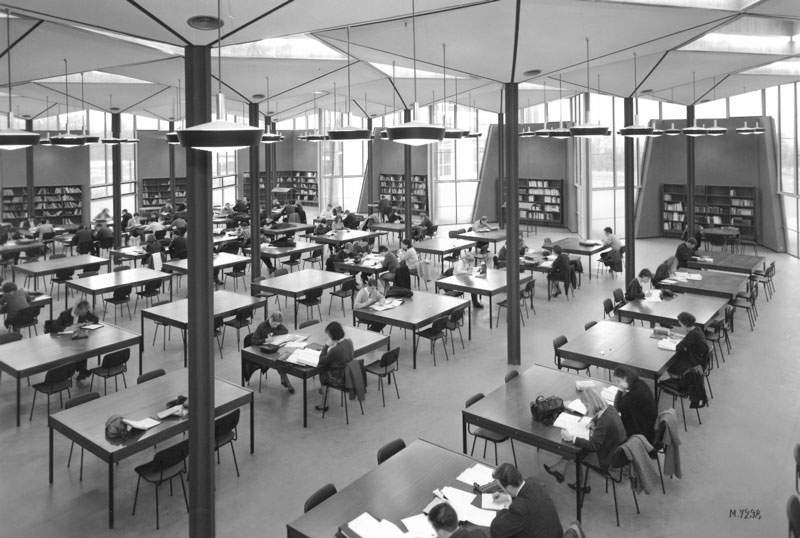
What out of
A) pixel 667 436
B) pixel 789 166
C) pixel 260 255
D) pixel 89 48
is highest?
pixel 89 48

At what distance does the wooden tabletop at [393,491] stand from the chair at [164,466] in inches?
79.3

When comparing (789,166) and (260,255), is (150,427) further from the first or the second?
(789,166)

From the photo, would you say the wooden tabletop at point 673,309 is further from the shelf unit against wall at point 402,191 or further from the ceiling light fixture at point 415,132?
the shelf unit against wall at point 402,191

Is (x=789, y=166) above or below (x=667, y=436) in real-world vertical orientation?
above

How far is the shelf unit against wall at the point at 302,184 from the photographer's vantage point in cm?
3412

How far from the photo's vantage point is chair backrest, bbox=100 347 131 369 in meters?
8.70

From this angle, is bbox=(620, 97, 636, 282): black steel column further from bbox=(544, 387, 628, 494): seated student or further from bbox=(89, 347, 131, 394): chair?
bbox=(89, 347, 131, 394): chair

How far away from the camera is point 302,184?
34.6m

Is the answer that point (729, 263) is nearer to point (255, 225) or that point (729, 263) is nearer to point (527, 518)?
point (255, 225)

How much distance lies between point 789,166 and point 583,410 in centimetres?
1686

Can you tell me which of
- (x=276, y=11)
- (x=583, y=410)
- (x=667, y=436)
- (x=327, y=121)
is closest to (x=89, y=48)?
(x=276, y=11)

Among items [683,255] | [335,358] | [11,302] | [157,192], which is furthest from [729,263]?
[157,192]

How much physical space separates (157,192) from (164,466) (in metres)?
26.7

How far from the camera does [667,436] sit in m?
6.43
